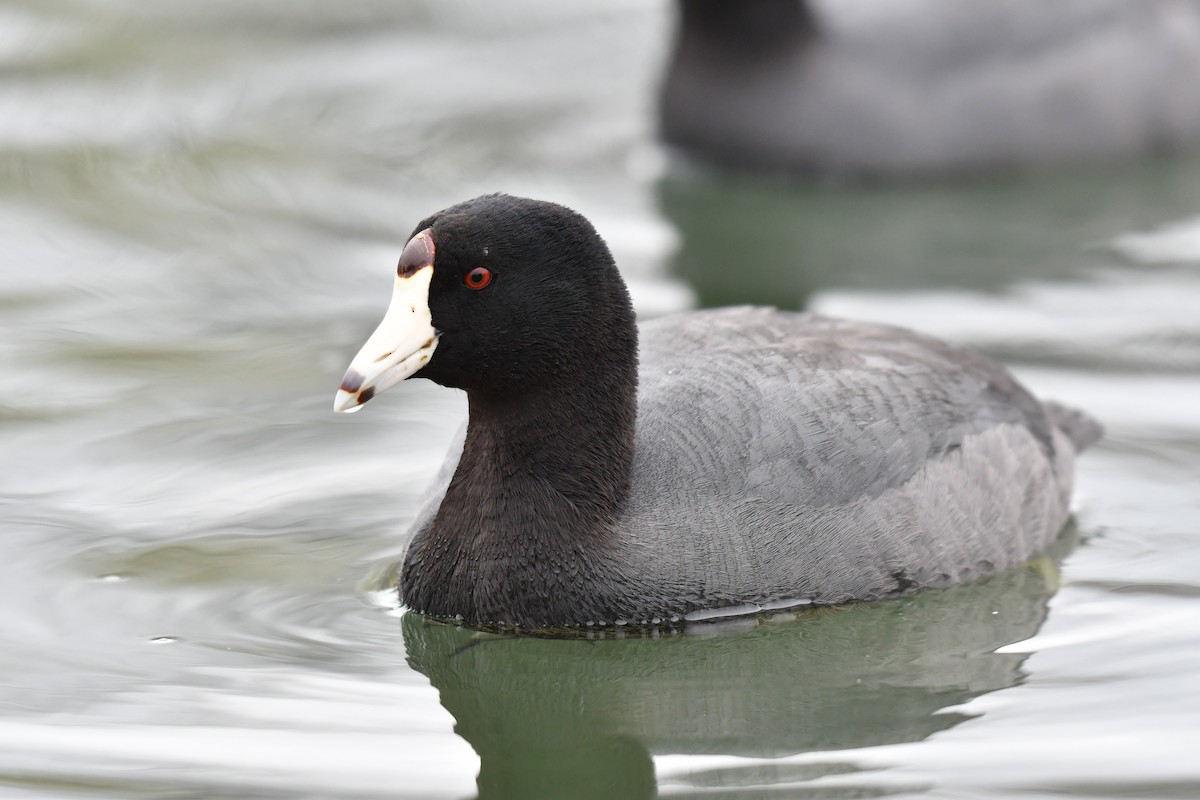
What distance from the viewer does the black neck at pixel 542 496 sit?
609 cm

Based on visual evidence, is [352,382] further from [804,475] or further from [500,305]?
[804,475]

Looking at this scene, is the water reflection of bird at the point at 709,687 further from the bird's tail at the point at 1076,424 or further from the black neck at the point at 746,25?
the black neck at the point at 746,25

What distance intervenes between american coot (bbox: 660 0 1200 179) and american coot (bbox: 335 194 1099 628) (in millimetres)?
4918

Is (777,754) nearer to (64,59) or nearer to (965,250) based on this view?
(965,250)

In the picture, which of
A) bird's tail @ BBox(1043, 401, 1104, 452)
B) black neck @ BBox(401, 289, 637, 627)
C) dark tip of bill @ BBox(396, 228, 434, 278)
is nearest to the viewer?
dark tip of bill @ BBox(396, 228, 434, 278)

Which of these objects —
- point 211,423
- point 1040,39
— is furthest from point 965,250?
point 211,423

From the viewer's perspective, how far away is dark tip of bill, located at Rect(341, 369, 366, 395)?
5.62m

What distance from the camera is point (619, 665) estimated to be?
6.04 metres

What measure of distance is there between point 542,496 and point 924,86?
5.96 metres

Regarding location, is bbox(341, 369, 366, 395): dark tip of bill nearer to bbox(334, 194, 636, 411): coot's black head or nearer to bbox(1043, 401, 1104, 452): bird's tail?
bbox(334, 194, 636, 411): coot's black head

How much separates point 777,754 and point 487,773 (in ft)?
2.60

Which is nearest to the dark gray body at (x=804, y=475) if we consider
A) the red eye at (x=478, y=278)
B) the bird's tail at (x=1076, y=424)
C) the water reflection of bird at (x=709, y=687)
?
the water reflection of bird at (x=709, y=687)

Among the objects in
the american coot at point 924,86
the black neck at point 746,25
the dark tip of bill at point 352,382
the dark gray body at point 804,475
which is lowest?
the dark gray body at point 804,475

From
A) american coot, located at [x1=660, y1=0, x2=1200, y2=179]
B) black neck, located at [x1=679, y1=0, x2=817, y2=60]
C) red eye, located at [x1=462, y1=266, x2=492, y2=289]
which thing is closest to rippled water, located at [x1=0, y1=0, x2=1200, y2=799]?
american coot, located at [x1=660, y1=0, x2=1200, y2=179]
